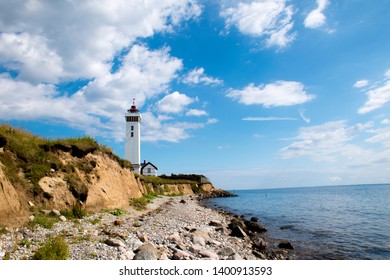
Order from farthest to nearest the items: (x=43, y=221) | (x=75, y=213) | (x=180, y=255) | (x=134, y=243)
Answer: (x=75, y=213)
(x=43, y=221)
(x=134, y=243)
(x=180, y=255)

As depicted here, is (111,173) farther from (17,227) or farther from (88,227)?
(17,227)

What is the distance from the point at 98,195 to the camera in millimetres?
18453

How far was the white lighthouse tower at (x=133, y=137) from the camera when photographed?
65.7m

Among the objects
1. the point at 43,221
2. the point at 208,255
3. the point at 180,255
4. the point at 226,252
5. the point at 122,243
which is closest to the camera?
the point at 180,255

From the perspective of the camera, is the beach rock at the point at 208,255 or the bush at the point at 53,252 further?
the beach rock at the point at 208,255

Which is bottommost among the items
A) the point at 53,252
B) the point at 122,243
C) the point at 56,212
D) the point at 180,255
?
the point at 180,255

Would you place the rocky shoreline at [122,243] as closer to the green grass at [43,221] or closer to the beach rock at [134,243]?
the beach rock at [134,243]

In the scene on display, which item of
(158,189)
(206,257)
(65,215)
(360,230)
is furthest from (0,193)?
(158,189)

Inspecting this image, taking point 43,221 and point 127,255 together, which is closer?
point 127,255

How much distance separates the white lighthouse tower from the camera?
65688 mm

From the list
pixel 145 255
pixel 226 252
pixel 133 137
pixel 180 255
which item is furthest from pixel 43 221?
pixel 133 137

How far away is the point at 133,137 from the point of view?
66625 millimetres

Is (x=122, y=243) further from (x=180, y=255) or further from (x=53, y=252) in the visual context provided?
(x=53, y=252)

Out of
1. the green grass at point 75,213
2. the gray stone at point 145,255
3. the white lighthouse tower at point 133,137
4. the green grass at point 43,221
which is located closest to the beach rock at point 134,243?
the gray stone at point 145,255
